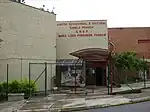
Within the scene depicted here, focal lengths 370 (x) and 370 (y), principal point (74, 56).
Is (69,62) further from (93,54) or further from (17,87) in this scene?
(17,87)

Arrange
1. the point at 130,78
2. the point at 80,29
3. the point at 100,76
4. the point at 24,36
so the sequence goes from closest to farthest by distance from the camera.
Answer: the point at 24,36 → the point at 80,29 → the point at 100,76 → the point at 130,78

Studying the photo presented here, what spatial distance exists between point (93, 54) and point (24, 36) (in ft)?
19.9

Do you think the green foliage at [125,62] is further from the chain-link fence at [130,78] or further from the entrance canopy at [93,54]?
the entrance canopy at [93,54]

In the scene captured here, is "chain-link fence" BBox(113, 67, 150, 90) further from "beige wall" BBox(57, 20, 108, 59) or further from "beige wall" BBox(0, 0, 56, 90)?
"beige wall" BBox(0, 0, 56, 90)

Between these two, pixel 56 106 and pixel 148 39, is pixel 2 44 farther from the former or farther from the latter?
pixel 148 39

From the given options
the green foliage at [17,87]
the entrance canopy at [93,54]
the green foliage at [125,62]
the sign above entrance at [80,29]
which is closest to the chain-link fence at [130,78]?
the green foliage at [125,62]

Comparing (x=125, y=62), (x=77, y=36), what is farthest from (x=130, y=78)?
(x=77, y=36)

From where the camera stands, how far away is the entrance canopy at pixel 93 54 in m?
29.0

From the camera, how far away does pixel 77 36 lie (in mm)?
39781

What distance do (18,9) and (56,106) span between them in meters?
12.2

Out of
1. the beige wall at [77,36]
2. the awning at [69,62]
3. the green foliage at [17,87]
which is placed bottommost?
the green foliage at [17,87]

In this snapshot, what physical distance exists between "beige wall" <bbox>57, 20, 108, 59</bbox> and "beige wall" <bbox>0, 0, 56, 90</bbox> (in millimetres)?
4346

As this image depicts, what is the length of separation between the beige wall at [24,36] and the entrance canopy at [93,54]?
4.31 m

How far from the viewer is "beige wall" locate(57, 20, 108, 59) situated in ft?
130
